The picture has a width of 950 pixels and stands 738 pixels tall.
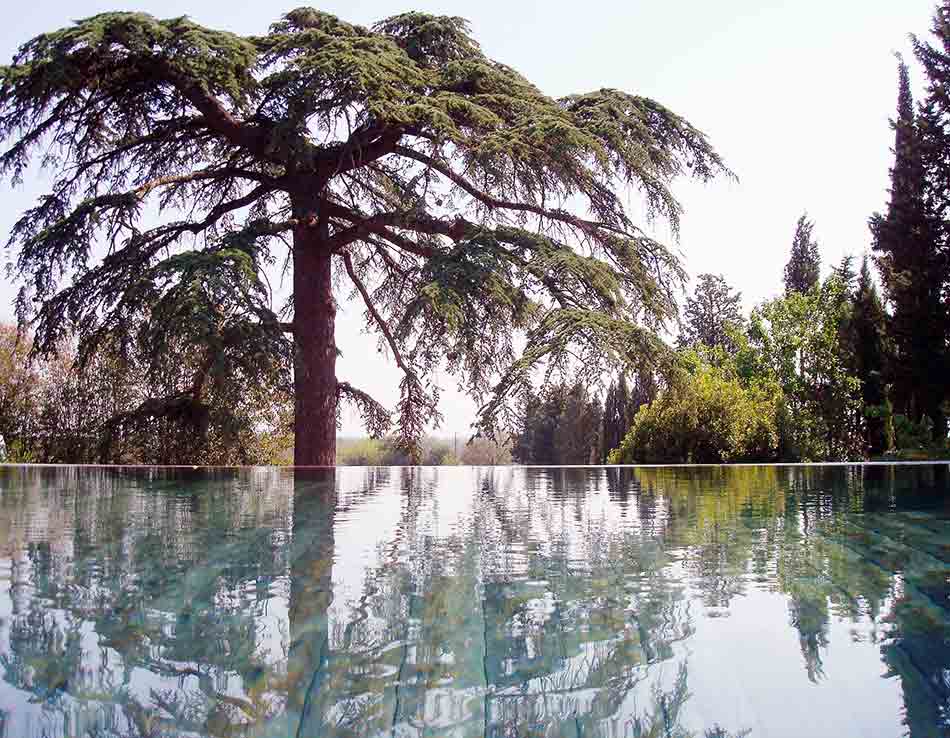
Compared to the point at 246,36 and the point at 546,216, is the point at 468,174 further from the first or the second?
the point at 246,36

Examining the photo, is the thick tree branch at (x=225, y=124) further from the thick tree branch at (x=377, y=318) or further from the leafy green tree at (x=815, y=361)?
the leafy green tree at (x=815, y=361)

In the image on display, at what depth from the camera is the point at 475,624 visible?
2.13 metres

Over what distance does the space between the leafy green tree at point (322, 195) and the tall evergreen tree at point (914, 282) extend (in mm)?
7642

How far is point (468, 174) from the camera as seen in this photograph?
377 inches

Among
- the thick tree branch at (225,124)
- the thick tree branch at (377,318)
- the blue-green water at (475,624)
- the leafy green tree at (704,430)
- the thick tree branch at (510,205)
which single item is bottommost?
the blue-green water at (475,624)

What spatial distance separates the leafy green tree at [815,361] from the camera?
1927 centimetres

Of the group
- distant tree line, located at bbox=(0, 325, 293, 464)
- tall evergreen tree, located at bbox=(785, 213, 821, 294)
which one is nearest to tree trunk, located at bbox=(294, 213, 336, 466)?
distant tree line, located at bbox=(0, 325, 293, 464)

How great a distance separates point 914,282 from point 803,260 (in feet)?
38.1

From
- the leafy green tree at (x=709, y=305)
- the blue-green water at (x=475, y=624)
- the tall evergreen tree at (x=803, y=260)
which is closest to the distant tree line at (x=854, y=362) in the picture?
the tall evergreen tree at (x=803, y=260)

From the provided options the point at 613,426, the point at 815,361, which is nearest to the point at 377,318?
the point at 613,426

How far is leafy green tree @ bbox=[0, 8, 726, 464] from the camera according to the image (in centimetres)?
826

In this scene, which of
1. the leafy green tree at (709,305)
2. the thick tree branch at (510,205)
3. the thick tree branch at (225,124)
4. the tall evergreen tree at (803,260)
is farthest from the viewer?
the leafy green tree at (709,305)

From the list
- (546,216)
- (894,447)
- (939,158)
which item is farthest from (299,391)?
(939,158)

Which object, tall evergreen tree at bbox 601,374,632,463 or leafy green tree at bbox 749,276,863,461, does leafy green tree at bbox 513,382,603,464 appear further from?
leafy green tree at bbox 749,276,863,461
